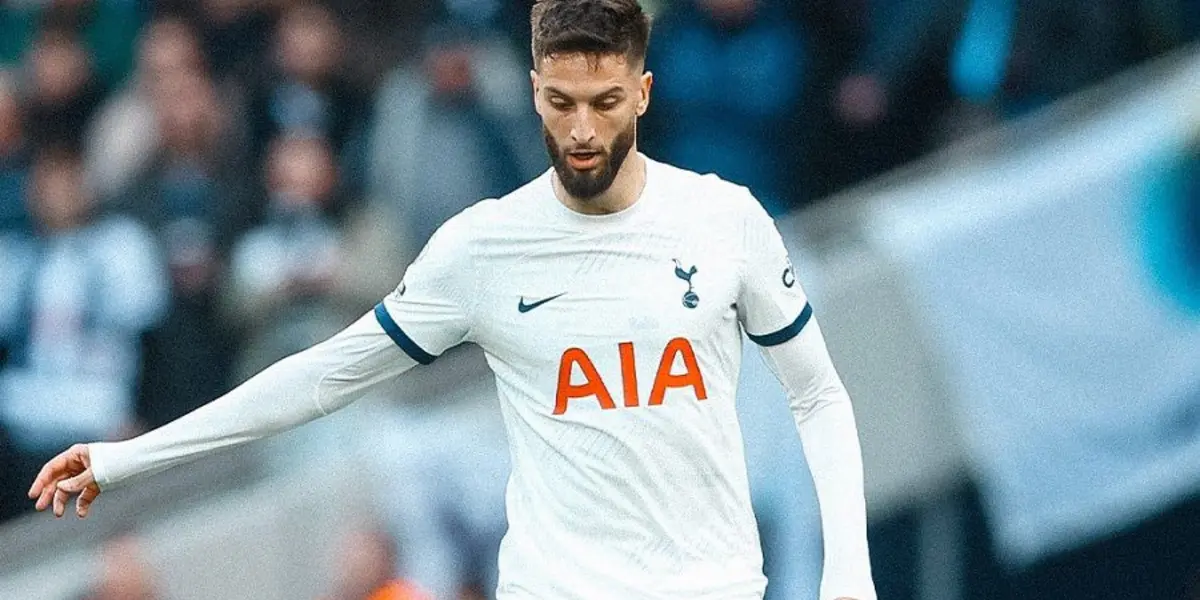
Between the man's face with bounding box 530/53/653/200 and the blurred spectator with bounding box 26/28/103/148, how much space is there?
498cm

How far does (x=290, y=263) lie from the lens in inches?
344

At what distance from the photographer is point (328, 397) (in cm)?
493

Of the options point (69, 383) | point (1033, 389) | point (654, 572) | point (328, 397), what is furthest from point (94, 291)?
point (654, 572)

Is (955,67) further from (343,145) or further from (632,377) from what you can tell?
(632,377)

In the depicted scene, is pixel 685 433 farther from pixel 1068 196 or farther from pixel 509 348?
pixel 1068 196

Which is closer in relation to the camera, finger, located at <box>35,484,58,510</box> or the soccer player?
the soccer player

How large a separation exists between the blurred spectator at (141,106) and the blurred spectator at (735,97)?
1.87 metres

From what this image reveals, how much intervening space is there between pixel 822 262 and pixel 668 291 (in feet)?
12.5

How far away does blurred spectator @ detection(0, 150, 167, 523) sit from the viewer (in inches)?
343

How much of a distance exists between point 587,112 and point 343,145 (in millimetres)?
4618

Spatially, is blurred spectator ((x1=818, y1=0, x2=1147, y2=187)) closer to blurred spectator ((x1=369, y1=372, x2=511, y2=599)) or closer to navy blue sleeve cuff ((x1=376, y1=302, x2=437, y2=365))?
blurred spectator ((x1=369, y1=372, x2=511, y2=599))

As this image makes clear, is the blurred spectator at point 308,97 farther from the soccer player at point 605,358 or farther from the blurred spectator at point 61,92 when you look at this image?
the soccer player at point 605,358

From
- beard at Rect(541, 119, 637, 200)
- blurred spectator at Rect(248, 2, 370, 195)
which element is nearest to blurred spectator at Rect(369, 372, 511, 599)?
blurred spectator at Rect(248, 2, 370, 195)

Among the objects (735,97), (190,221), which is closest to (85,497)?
(190,221)
